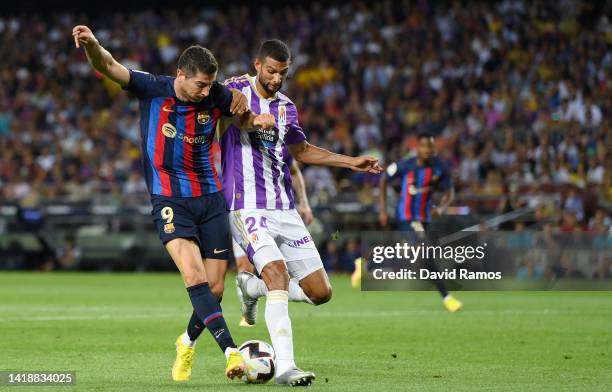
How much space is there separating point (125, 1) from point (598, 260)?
19.9 meters

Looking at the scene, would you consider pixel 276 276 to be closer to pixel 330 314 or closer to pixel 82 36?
pixel 82 36

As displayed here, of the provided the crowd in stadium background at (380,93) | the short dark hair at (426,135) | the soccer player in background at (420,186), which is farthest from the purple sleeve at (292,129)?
the crowd in stadium background at (380,93)

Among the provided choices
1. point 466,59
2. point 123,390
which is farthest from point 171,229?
point 466,59

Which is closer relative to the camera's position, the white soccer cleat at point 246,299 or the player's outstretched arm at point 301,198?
the white soccer cleat at point 246,299

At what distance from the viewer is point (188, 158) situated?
841cm

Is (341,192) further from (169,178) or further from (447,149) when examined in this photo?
(169,178)

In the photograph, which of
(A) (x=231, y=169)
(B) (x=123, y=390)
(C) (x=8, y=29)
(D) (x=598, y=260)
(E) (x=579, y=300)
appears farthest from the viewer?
(C) (x=8, y=29)


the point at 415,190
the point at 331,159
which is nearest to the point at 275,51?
the point at 331,159

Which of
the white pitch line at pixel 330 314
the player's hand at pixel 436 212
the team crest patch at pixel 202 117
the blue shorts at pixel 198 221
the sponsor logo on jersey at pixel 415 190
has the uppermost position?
the team crest patch at pixel 202 117

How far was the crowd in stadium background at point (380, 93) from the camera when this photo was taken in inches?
912

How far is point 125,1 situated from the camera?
3472cm

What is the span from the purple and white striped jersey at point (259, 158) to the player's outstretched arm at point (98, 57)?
1.02 meters

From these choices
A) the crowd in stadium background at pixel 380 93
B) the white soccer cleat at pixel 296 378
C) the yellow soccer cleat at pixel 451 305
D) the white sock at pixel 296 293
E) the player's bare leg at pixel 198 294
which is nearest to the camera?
the white soccer cleat at pixel 296 378

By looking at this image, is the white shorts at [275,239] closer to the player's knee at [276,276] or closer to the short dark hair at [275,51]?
the player's knee at [276,276]
